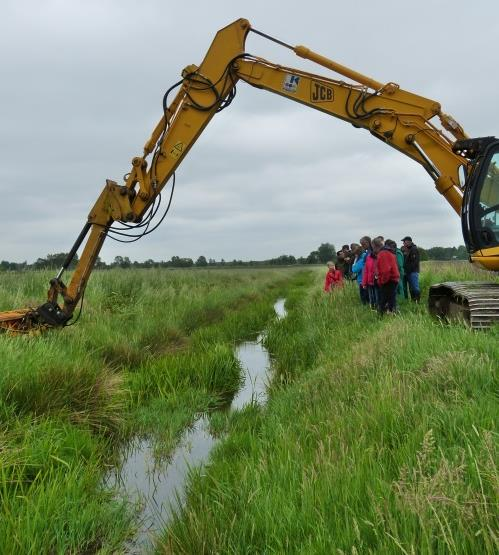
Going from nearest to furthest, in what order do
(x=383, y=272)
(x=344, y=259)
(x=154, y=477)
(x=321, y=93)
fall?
(x=154, y=477), (x=321, y=93), (x=383, y=272), (x=344, y=259)

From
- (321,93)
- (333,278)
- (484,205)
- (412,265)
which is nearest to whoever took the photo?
(484,205)

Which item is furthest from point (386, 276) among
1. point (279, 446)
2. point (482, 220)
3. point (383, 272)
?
point (279, 446)

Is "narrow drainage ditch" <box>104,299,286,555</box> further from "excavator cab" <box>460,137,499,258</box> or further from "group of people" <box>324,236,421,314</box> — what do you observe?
"group of people" <box>324,236,421,314</box>

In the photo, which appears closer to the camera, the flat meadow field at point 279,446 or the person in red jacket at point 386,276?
the flat meadow field at point 279,446

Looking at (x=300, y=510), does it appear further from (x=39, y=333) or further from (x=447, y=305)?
(x=447, y=305)

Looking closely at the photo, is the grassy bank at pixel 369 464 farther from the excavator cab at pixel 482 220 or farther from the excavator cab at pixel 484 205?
the excavator cab at pixel 484 205

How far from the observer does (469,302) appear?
21.4 feet

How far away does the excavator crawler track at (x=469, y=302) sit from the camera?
6395 millimetres

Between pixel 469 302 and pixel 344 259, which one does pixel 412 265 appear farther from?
pixel 469 302

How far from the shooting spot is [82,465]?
13.1 ft

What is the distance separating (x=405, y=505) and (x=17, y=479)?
8.87 feet

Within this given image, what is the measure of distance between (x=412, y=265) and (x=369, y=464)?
30.2ft

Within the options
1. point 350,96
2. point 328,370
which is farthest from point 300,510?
point 350,96

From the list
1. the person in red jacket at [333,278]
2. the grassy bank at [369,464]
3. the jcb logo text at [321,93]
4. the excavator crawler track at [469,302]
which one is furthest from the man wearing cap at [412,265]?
the grassy bank at [369,464]
